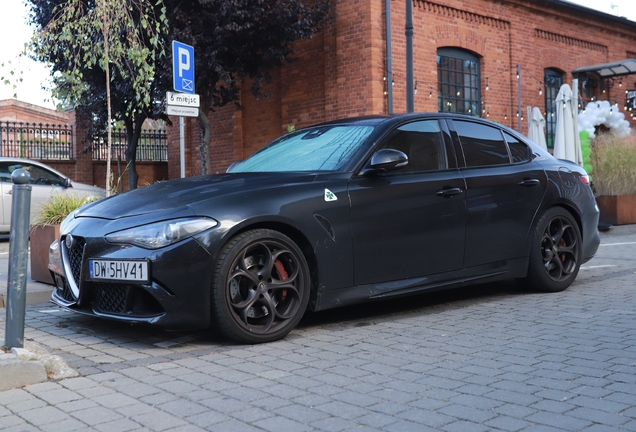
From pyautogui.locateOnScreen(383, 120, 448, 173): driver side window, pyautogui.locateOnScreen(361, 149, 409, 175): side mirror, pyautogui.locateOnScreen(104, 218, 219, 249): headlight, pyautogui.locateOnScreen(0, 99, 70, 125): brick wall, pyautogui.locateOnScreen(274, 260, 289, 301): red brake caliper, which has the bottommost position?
pyautogui.locateOnScreen(274, 260, 289, 301): red brake caliper

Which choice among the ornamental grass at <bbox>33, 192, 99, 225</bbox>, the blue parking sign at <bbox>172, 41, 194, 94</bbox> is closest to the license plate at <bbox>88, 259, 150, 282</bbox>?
the ornamental grass at <bbox>33, 192, 99, 225</bbox>

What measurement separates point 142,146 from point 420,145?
1799cm

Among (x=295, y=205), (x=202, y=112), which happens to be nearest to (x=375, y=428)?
(x=295, y=205)

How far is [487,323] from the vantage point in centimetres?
543

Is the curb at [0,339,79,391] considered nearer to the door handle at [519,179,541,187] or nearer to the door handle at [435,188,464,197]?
the door handle at [435,188,464,197]

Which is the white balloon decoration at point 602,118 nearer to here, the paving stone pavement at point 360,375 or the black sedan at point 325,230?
the black sedan at point 325,230

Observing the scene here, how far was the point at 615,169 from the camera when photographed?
1497cm

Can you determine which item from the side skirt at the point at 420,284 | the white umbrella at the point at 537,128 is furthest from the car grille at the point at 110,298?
the white umbrella at the point at 537,128

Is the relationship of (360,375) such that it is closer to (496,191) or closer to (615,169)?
(496,191)

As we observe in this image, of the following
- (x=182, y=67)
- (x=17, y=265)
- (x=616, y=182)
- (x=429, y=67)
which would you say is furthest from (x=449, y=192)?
(x=429, y=67)

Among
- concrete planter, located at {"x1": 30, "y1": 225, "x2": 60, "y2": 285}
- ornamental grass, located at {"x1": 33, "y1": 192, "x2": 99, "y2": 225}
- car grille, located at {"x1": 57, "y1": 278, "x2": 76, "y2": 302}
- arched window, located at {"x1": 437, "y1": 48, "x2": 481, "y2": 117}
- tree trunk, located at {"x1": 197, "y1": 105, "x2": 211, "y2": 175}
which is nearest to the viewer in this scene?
car grille, located at {"x1": 57, "y1": 278, "x2": 76, "y2": 302}

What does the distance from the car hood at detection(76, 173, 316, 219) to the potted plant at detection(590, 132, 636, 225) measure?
1109cm

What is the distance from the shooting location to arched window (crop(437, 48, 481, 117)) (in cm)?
1830

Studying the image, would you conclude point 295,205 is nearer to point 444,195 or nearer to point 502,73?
point 444,195
